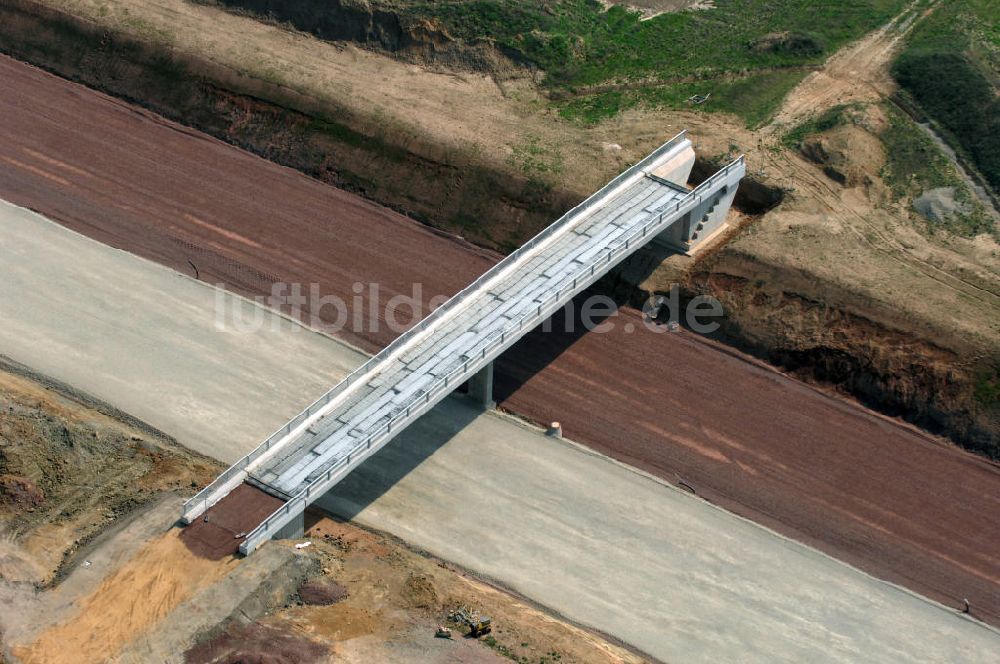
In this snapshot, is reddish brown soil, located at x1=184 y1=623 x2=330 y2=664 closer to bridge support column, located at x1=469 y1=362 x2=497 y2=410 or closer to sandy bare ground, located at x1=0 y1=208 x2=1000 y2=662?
sandy bare ground, located at x1=0 y1=208 x2=1000 y2=662

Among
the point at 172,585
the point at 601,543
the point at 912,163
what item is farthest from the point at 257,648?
the point at 912,163

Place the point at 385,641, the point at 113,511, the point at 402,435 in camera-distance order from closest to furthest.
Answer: the point at 385,641, the point at 113,511, the point at 402,435

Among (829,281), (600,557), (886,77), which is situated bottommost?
(600,557)

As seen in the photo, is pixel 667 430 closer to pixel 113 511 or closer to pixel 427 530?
pixel 427 530

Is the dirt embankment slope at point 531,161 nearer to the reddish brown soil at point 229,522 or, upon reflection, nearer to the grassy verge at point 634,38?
the grassy verge at point 634,38

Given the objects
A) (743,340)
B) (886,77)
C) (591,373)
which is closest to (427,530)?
(591,373)

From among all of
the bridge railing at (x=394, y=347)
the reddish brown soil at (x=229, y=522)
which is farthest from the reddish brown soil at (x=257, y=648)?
the bridge railing at (x=394, y=347)
